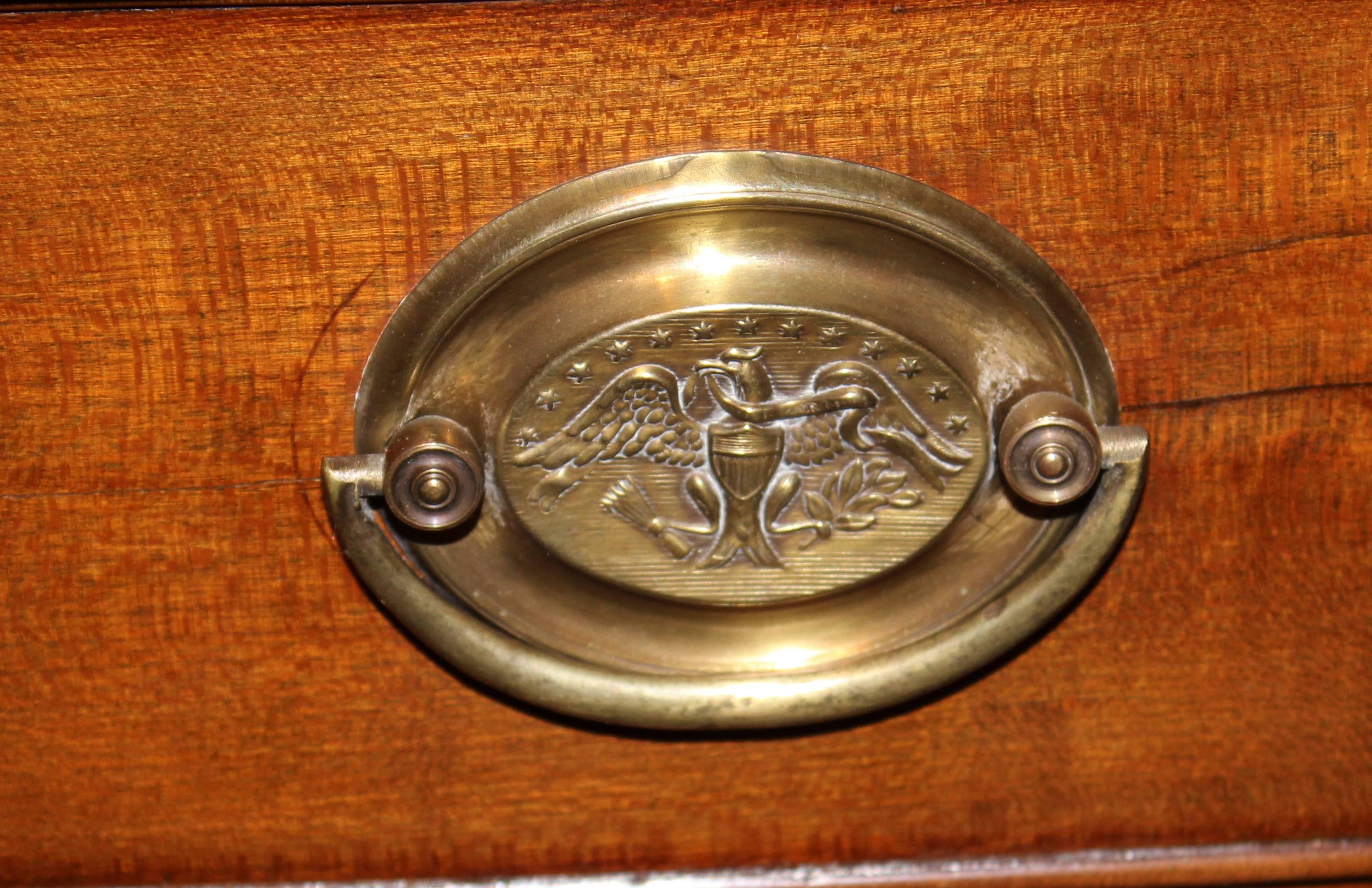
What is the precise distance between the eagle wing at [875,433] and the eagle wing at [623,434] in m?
0.03

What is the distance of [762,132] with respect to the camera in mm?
352

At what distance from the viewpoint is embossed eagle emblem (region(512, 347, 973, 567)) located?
0.36m

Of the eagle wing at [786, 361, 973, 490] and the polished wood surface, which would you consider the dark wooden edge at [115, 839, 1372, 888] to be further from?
the eagle wing at [786, 361, 973, 490]

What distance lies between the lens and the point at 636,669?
0.39 meters

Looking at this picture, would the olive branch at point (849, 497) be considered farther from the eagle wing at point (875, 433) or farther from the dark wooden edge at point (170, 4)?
the dark wooden edge at point (170, 4)

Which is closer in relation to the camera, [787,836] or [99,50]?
[99,50]

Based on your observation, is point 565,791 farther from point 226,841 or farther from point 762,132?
point 762,132

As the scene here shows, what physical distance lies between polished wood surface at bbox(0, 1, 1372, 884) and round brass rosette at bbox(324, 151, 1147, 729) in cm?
2

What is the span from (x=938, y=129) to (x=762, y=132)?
0.17ft

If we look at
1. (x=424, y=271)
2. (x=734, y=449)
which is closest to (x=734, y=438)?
(x=734, y=449)

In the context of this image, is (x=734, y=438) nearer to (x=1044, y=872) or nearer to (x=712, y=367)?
(x=712, y=367)

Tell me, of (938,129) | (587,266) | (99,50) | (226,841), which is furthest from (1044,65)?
(226,841)

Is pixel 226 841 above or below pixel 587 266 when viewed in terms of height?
below

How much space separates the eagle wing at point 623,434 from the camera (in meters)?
0.36
